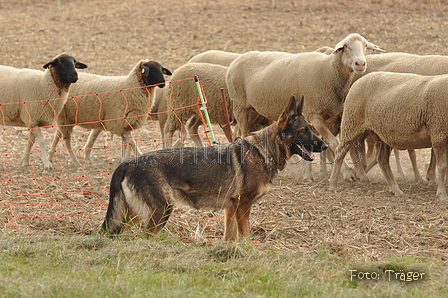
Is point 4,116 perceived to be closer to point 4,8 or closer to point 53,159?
point 53,159

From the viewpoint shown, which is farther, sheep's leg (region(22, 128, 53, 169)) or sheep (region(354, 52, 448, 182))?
sheep's leg (region(22, 128, 53, 169))

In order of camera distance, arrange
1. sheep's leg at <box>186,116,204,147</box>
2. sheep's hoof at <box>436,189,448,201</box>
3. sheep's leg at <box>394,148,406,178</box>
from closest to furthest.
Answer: sheep's hoof at <box>436,189,448,201</box> → sheep's leg at <box>394,148,406,178</box> → sheep's leg at <box>186,116,204,147</box>

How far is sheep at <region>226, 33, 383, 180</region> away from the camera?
30.2 feet

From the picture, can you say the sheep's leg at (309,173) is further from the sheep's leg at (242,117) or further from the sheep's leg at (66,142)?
the sheep's leg at (66,142)

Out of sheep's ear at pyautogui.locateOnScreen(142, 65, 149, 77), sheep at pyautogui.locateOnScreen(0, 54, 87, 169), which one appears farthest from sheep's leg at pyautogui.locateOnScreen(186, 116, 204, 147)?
sheep at pyautogui.locateOnScreen(0, 54, 87, 169)

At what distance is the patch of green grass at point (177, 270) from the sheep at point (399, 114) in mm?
2863

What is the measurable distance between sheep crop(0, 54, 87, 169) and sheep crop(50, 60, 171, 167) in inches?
17.8

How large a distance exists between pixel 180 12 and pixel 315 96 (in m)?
14.1

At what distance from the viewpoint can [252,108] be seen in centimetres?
1081

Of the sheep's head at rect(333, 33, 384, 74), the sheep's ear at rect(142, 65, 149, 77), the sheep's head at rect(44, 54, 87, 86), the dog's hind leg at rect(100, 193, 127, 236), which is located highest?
the sheep's head at rect(333, 33, 384, 74)

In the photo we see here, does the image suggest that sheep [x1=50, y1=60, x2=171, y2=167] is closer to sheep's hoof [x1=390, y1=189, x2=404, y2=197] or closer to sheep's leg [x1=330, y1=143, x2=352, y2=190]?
sheep's leg [x1=330, y1=143, x2=352, y2=190]

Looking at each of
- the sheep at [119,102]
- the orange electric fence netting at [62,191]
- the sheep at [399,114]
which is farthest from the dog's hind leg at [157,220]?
the sheep at [119,102]

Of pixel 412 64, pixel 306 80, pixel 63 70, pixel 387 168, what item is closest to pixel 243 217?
pixel 387 168

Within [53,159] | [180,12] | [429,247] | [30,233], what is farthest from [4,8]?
[429,247]
